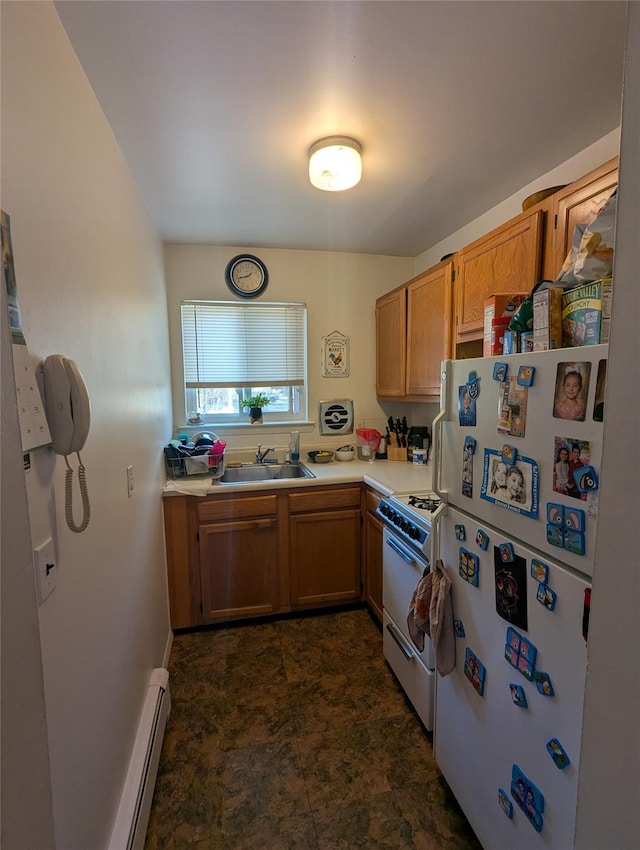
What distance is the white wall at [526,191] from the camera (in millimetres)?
1500

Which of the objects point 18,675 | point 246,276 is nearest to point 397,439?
point 246,276

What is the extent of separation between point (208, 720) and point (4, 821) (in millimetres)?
1563

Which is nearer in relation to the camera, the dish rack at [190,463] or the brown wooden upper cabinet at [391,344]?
the dish rack at [190,463]

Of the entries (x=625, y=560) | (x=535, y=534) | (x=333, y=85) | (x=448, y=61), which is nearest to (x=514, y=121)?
(x=448, y=61)

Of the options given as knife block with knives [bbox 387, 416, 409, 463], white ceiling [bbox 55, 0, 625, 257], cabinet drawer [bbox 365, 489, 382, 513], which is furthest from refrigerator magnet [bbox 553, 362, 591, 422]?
knife block with knives [bbox 387, 416, 409, 463]

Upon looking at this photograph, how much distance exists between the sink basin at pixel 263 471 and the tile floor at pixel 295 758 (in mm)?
1048

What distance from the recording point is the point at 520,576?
971mm

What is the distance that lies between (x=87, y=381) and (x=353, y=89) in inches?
50.9

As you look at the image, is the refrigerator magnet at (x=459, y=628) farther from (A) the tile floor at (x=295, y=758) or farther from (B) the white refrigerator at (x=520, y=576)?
(A) the tile floor at (x=295, y=758)

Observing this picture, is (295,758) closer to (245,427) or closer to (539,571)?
(539,571)

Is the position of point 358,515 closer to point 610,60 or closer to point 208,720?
point 208,720

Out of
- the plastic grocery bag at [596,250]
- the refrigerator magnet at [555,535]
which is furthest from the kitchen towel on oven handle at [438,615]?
the plastic grocery bag at [596,250]

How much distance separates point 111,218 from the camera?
1400 mm

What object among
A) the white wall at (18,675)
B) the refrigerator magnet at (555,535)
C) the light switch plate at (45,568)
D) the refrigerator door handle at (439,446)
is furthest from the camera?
the refrigerator door handle at (439,446)
